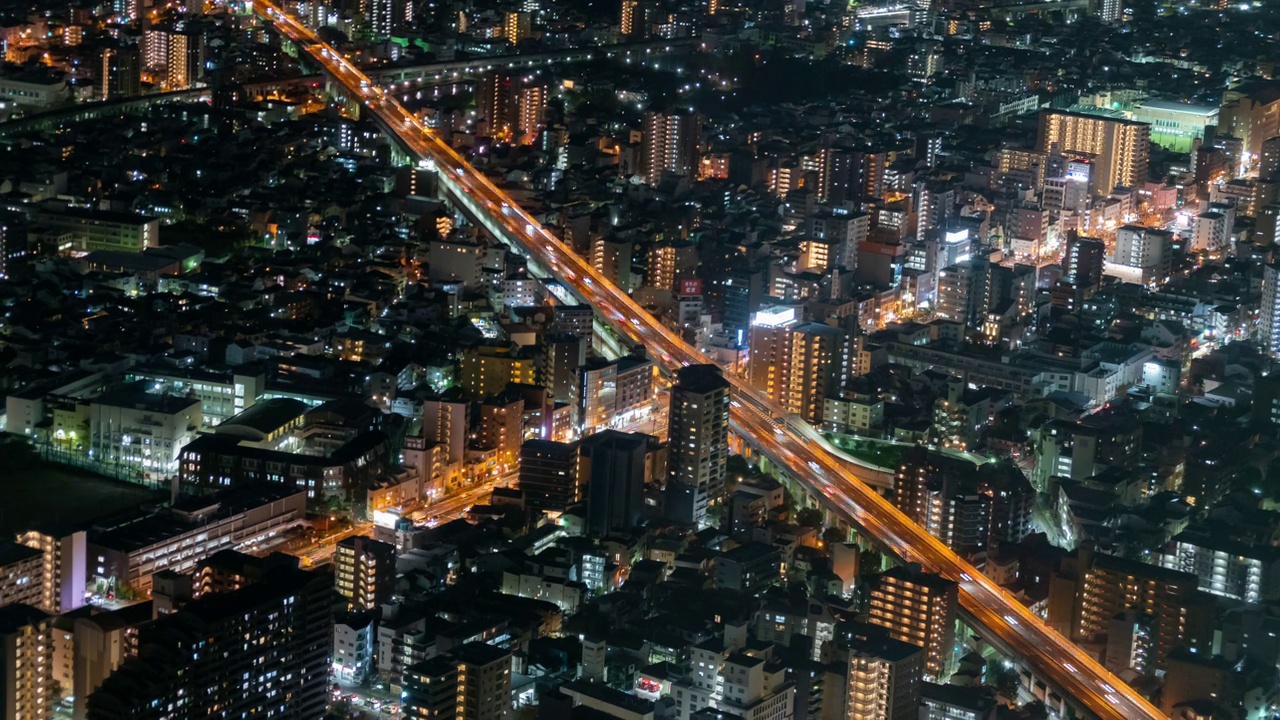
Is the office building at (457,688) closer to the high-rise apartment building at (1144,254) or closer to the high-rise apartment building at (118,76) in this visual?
the high-rise apartment building at (1144,254)

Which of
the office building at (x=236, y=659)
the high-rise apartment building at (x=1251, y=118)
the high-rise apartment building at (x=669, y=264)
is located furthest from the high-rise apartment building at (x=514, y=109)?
the office building at (x=236, y=659)

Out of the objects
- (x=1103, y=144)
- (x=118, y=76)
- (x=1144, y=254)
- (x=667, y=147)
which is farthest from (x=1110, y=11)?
(x=118, y=76)

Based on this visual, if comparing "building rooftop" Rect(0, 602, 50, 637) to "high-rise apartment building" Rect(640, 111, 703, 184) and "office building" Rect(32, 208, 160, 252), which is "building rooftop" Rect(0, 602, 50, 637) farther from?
"high-rise apartment building" Rect(640, 111, 703, 184)

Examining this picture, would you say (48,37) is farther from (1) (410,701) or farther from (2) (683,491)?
(1) (410,701)

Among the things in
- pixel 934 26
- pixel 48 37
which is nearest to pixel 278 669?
pixel 48 37

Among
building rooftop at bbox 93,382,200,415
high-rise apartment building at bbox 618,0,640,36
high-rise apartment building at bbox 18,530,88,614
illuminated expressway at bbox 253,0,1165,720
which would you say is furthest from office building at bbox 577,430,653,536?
high-rise apartment building at bbox 618,0,640,36

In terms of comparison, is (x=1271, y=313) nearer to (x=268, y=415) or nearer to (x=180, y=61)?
(x=268, y=415)
